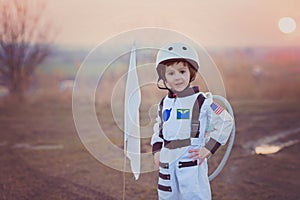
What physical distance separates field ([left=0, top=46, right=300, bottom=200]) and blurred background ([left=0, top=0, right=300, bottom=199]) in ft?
0.04

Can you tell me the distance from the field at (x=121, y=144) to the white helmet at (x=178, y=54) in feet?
1.41

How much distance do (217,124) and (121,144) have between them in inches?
75.3

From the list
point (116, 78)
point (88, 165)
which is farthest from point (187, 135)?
point (116, 78)

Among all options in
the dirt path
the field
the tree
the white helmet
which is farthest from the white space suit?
the tree

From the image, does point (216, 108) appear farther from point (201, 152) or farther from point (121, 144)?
point (121, 144)

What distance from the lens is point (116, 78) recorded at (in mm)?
4672

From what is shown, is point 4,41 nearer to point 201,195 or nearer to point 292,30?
point 292,30

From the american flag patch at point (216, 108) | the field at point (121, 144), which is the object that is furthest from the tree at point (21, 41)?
the american flag patch at point (216, 108)

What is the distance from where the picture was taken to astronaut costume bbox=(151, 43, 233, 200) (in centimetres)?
222

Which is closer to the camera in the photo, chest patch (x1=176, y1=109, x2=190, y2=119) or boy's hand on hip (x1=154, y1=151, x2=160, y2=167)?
chest patch (x1=176, y1=109, x2=190, y2=119)

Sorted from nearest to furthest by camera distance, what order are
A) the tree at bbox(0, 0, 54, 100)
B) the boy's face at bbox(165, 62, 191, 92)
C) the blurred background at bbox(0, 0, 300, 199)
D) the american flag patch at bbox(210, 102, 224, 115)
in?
1. the american flag patch at bbox(210, 102, 224, 115)
2. the boy's face at bbox(165, 62, 191, 92)
3. the blurred background at bbox(0, 0, 300, 199)
4. the tree at bbox(0, 0, 54, 100)

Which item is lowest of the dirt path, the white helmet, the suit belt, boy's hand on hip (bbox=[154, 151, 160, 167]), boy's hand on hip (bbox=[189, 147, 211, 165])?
the dirt path

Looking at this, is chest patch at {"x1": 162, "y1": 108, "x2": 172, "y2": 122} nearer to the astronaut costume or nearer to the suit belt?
the astronaut costume

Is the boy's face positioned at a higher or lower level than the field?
higher
